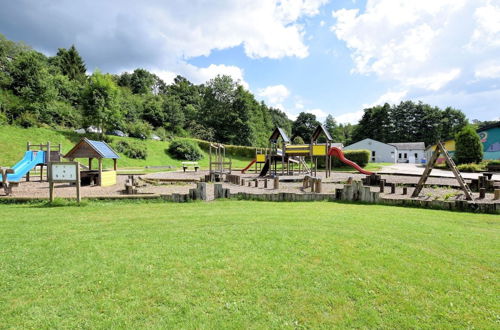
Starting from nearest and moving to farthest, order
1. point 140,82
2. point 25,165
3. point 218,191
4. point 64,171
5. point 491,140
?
point 64,171 < point 218,191 < point 25,165 < point 491,140 < point 140,82

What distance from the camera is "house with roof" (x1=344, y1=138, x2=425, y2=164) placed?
5572 centimetres

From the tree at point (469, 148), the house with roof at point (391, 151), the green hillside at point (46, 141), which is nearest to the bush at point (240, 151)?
the green hillside at point (46, 141)

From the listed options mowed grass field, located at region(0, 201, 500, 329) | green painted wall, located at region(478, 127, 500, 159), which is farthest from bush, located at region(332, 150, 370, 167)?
mowed grass field, located at region(0, 201, 500, 329)

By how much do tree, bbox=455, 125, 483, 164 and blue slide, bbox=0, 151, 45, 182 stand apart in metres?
41.1

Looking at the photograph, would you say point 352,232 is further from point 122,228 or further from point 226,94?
point 226,94

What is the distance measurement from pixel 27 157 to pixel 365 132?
82172mm

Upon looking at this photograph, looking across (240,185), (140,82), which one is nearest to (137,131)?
(240,185)

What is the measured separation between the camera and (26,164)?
14695 mm

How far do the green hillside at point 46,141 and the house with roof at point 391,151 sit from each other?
37026 millimetres

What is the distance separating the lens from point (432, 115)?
77375 millimetres

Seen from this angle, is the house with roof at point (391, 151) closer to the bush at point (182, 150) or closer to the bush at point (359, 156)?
the bush at point (359, 156)

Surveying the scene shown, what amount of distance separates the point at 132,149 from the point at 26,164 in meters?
20.0

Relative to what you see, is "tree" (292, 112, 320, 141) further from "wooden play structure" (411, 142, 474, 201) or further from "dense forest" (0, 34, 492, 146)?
"wooden play structure" (411, 142, 474, 201)

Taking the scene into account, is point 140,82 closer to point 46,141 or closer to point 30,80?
point 30,80
